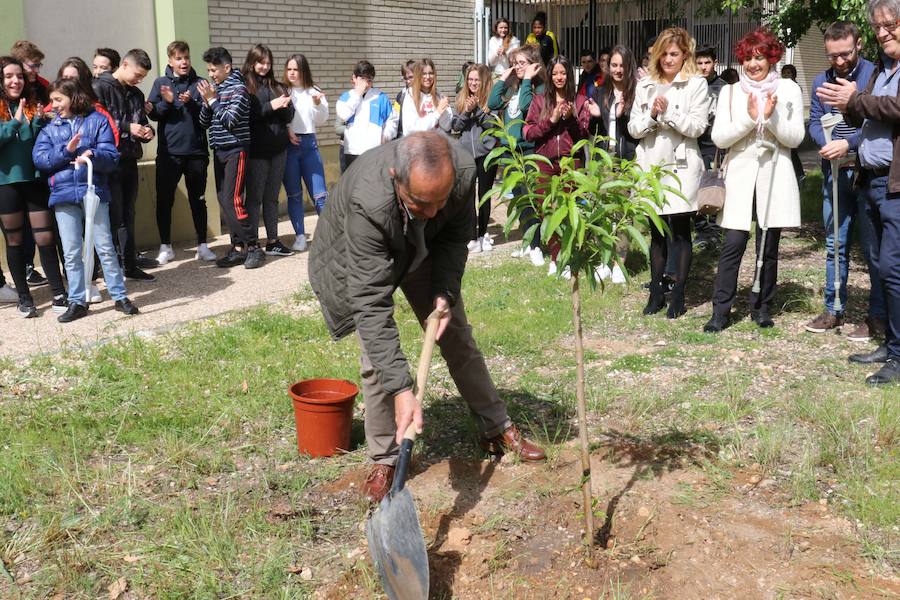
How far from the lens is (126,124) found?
8195mm

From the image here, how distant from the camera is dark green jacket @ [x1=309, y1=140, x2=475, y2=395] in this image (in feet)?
12.0

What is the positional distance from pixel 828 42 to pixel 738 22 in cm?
1748

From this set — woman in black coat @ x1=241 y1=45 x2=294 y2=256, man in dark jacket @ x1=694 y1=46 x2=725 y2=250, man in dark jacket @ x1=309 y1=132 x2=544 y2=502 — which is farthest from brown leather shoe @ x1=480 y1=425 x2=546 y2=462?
woman in black coat @ x1=241 y1=45 x2=294 y2=256

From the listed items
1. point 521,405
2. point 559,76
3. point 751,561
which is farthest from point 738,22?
point 751,561

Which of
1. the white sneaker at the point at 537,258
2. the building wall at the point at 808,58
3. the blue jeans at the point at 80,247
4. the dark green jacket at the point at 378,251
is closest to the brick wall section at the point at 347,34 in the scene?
the blue jeans at the point at 80,247

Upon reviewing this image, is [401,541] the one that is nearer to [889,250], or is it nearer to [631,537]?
[631,537]

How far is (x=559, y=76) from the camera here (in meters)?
8.23

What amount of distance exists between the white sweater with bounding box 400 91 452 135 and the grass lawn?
297 cm

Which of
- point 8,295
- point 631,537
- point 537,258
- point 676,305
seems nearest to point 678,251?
point 676,305

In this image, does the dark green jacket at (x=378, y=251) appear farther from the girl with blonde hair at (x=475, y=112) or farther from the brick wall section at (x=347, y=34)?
the brick wall section at (x=347, y=34)

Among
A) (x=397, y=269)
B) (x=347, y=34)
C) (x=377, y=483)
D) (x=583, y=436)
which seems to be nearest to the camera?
(x=583, y=436)

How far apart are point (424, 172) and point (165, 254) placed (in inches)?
261

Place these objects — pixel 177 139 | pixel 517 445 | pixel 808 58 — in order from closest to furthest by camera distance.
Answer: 1. pixel 517 445
2. pixel 177 139
3. pixel 808 58

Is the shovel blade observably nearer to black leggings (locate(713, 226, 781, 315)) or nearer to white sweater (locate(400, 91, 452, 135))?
black leggings (locate(713, 226, 781, 315))
